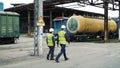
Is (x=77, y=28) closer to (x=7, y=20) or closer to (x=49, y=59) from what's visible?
(x=7, y=20)

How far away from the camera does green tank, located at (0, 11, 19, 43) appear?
1433 inches

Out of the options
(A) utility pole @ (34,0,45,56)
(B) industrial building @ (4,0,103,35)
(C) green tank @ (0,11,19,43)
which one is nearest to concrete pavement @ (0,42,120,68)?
(A) utility pole @ (34,0,45,56)

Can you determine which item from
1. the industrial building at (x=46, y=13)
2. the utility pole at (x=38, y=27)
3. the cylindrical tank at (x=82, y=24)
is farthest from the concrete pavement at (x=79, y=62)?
the industrial building at (x=46, y=13)

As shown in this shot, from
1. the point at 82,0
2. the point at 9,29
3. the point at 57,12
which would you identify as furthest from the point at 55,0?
the point at 57,12

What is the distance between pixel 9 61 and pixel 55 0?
3230 centimetres

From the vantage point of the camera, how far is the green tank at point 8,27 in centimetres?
3641

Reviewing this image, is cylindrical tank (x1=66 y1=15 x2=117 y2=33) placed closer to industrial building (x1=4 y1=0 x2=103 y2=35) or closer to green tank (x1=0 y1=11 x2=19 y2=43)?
green tank (x1=0 y1=11 x2=19 y2=43)

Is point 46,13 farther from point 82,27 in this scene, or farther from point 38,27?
point 38,27

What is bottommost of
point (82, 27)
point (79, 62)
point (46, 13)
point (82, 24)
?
point (79, 62)

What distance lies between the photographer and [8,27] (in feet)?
123

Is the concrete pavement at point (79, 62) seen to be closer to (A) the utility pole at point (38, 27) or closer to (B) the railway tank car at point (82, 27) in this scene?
(A) the utility pole at point (38, 27)

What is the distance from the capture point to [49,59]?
63.5ft

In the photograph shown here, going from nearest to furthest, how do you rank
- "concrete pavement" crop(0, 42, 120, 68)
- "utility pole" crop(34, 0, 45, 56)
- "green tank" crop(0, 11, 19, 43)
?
"concrete pavement" crop(0, 42, 120, 68) < "utility pole" crop(34, 0, 45, 56) < "green tank" crop(0, 11, 19, 43)

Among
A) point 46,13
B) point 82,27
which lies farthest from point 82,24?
point 46,13
